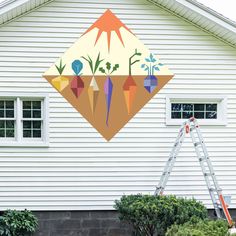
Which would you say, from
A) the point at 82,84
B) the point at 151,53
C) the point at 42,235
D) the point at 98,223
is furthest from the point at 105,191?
the point at 151,53

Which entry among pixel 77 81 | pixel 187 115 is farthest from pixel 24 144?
pixel 187 115

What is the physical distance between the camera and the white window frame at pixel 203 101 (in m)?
9.98

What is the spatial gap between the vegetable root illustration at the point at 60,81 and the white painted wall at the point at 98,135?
0.15 m

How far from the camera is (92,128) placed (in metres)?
9.79

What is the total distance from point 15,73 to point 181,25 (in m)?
3.59

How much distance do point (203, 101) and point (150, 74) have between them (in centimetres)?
132

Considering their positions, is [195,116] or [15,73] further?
[195,116]

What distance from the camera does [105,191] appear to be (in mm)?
9812

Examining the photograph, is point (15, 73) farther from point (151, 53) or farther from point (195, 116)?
point (195, 116)

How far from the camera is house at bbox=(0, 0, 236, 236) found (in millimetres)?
9578

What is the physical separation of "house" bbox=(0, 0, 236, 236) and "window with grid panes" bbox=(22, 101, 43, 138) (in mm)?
21

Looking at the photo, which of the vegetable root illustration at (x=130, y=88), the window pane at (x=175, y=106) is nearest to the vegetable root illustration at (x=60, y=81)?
the vegetable root illustration at (x=130, y=88)

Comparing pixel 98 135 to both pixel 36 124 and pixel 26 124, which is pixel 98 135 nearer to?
pixel 36 124

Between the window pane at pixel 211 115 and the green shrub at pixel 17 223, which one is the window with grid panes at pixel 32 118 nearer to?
the green shrub at pixel 17 223
